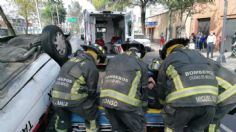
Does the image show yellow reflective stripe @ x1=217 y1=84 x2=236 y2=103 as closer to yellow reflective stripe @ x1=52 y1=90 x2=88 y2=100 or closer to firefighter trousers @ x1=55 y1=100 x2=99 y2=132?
firefighter trousers @ x1=55 y1=100 x2=99 y2=132

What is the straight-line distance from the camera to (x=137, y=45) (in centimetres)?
364

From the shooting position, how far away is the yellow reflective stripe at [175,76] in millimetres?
2782

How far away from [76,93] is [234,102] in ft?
6.82

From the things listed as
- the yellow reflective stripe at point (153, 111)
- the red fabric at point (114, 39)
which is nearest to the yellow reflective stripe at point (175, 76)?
the yellow reflective stripe at point (153, 111)

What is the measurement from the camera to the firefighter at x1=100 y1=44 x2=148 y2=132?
2.84 metres

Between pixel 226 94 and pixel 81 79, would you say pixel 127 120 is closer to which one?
pixel 81 79

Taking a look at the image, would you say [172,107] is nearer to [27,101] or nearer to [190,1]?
[27,101]

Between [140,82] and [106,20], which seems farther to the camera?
[106,20]


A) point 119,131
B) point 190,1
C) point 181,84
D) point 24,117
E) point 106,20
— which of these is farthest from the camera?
point 190,1

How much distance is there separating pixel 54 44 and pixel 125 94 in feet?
5.91

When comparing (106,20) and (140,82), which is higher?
(106,20)

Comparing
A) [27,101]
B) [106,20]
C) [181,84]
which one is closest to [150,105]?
[181,84]

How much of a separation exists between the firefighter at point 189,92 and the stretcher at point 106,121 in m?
0.31

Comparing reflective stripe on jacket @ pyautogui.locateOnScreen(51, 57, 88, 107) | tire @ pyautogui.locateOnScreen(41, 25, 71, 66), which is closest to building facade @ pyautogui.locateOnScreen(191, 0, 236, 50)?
tire @ pyautogui.locateOnScreen(41, 25, 71, 66)
